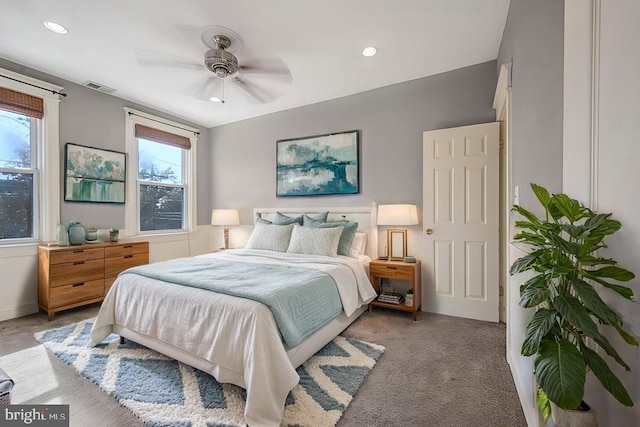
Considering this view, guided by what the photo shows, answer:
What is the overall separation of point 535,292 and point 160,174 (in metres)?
4.89

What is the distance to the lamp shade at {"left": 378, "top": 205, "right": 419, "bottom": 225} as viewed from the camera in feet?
10.0

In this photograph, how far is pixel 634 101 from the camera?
0.74 meters

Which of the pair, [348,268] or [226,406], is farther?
[348,268]

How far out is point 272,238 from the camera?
3492mm

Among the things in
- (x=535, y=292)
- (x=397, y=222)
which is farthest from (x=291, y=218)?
(x=535, y=292)

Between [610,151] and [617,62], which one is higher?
[617,62]

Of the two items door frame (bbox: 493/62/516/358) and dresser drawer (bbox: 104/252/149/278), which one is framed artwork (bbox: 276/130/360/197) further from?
dresser drawer (bbox: 104/252/149/278)

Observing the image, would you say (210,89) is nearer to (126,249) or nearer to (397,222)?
(397,222)

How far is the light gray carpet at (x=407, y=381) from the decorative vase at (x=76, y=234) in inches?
35.2

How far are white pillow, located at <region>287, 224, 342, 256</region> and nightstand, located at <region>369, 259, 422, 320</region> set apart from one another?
1.62 feet

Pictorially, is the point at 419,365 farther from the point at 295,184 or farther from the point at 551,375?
the point at 295,184

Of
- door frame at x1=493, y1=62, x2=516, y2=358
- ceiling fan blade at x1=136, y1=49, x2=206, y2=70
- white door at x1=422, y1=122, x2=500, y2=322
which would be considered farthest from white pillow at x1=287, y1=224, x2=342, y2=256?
ceiling fan blade at x1=136, y1=49, x2=206, y2=70

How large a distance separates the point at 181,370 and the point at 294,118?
3.45 meters

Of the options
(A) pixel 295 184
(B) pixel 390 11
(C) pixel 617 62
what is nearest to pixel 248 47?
(B) pixel 390 11
